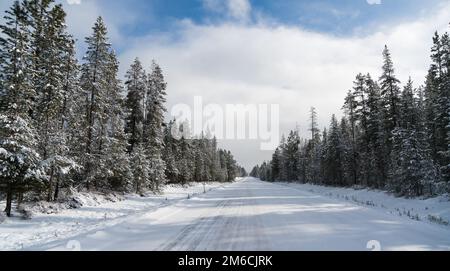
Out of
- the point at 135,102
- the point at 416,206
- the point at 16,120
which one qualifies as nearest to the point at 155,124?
the point at 135,102

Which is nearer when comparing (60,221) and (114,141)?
(60,221)

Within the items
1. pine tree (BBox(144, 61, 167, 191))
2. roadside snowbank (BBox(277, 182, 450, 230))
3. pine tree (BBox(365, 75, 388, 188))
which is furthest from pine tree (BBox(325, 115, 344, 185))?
pine tree (BBox(144, 61, 167, 191))

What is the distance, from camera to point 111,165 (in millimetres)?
28500

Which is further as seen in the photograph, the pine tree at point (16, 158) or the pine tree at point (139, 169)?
the pine tree at point (139, 169)

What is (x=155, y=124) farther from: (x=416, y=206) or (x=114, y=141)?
(x=416, y=206)

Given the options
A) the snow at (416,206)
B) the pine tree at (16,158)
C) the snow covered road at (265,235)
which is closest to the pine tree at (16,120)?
the pine tree at (16,158)

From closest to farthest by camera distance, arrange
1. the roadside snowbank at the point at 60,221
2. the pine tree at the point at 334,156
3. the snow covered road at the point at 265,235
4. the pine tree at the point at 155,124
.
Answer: the snow covered road at the point at 265,235 < the roadside snowbank at the point at 60,221 < the pine tree at the point at 155,124 < the pine tree at the point at 334,156

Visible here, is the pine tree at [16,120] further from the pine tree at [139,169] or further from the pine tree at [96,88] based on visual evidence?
the pine tree at [139,169]

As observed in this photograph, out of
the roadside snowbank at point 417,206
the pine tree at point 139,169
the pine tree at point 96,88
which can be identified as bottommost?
the roadside snowbank at point 417,206

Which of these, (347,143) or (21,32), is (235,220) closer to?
(21,32)

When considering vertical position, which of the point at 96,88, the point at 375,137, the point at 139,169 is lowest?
the point at 139,169

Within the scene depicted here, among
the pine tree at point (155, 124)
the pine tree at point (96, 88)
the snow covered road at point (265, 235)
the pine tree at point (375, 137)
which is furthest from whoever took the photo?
the pine tree at point (375, 137)
